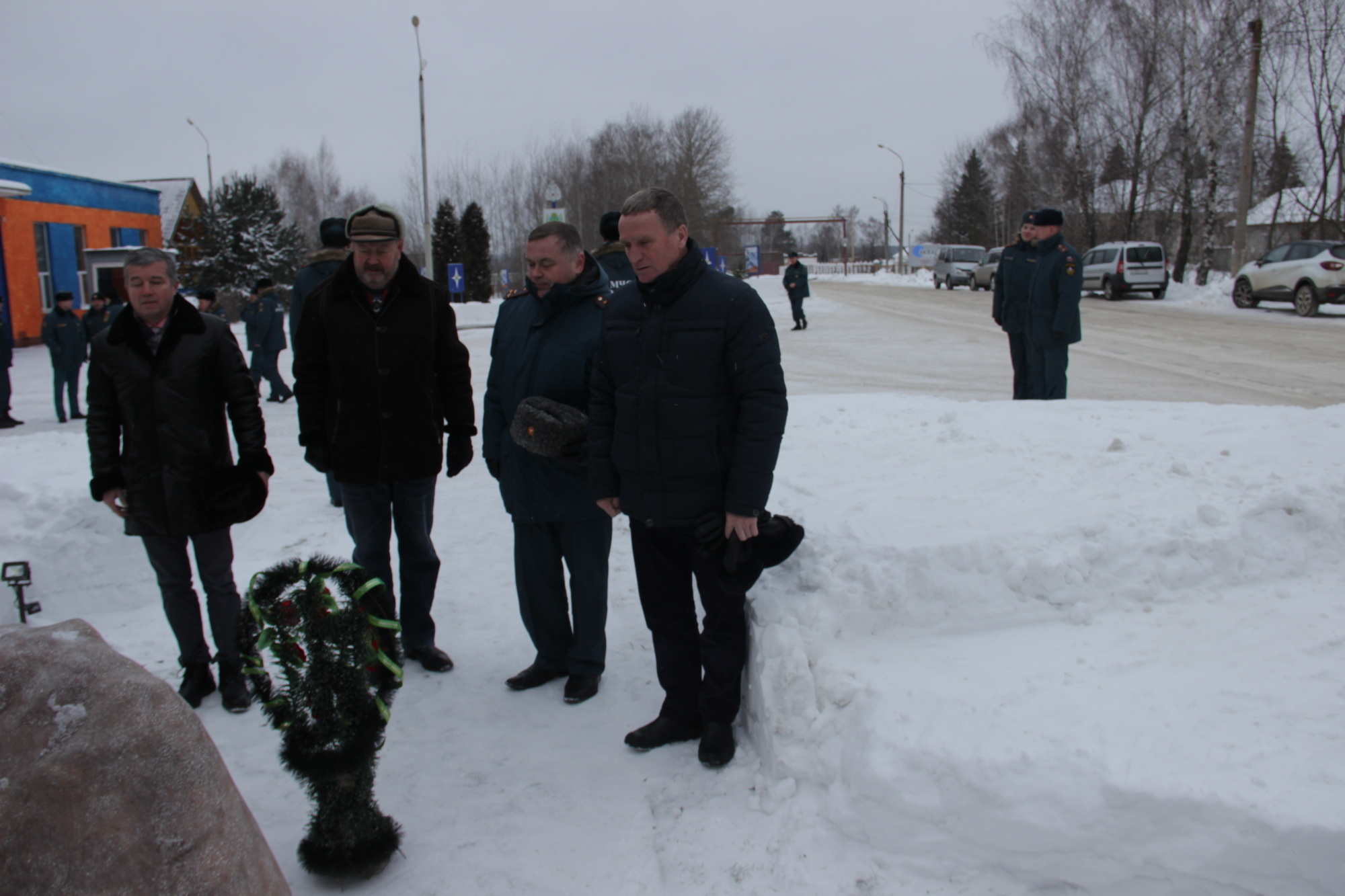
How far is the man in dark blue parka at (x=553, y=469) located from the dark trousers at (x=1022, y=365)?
18.4 feet

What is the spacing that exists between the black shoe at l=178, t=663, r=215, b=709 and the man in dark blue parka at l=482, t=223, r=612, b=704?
50.8 inches

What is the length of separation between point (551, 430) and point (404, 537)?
38.9 inches

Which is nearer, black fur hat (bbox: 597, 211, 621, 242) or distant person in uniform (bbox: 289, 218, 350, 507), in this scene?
distant person in uniform (bbox: 289, 218, 350, 507)

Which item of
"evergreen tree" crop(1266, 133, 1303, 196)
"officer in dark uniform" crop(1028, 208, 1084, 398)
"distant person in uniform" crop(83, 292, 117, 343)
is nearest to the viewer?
"officer in dark uniform" crop(1028, 208, 1084, 398)

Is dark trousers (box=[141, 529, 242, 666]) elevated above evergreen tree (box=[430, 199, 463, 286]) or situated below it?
below

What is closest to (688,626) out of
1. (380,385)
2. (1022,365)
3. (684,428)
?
(684,428)

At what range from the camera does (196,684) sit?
3.73 m

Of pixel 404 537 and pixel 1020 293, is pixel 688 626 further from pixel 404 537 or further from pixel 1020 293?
pixel 1020 293

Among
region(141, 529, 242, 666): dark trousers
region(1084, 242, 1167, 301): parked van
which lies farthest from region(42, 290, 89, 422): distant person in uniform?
region(1084, 242, 1167, 301): parked van

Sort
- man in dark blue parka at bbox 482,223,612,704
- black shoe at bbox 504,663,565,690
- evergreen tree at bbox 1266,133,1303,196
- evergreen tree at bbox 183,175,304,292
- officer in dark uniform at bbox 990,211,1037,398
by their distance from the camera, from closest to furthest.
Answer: man in dark blue parka at bbox 482,223,612,704 < black shoe at bbox 504,663,565,690 < officer in dark uniform at bbox 990,211,1037,398 < evergreen tree at bbox 1266,133,1303,196 < evergreen tree at bbox 183,175,304,292

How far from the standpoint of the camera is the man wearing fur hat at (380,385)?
3.62 metres

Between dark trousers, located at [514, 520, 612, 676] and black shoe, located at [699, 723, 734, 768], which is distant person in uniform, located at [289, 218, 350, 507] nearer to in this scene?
dark trousers, located at [514, 520, 612, 676]

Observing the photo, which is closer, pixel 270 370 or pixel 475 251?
pixel 270 370

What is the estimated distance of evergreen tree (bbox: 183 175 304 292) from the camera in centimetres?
3045
